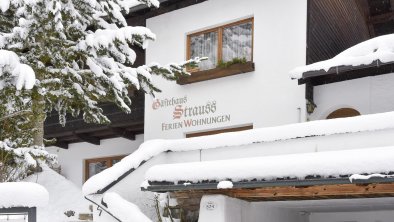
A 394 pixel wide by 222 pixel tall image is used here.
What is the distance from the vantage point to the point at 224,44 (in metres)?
12.3

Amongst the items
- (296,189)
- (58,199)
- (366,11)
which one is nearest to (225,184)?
(296,189)

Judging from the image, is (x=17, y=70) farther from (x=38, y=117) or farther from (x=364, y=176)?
(x=364, y=176)

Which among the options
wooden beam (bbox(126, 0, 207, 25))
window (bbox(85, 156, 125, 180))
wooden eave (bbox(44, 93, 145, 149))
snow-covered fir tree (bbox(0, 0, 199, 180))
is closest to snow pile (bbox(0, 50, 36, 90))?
snow-covered fir tree (bbox(0, 0, 199, 180))

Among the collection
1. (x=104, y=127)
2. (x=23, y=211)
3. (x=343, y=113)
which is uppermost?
(x=343, y=113)

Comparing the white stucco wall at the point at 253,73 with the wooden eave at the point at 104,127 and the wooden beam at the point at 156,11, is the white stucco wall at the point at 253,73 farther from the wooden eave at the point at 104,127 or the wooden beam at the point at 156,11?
the wooden eave at the point at 104,127

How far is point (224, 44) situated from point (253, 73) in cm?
106

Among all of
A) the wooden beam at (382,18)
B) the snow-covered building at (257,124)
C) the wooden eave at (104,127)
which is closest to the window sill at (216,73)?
the snow-covered building at (257,124)

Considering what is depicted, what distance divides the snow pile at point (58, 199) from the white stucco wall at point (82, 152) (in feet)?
7.52

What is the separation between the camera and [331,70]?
9.46 m

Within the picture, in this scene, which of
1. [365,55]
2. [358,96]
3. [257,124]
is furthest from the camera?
[257,124]

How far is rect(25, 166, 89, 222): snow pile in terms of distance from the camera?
37.7ft

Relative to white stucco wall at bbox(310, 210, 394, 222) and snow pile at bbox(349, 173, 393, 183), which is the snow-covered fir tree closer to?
white stucco wall at bbox(310, 210, 394, 222)

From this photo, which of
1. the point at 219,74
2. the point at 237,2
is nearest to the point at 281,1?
the point at 237,2

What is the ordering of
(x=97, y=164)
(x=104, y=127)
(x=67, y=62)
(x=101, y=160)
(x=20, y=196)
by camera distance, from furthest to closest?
(x=97, y=164) < (x=101, y=160) < (x=104, y=127) < (x=67, y=62) < (x=20, y=196)
